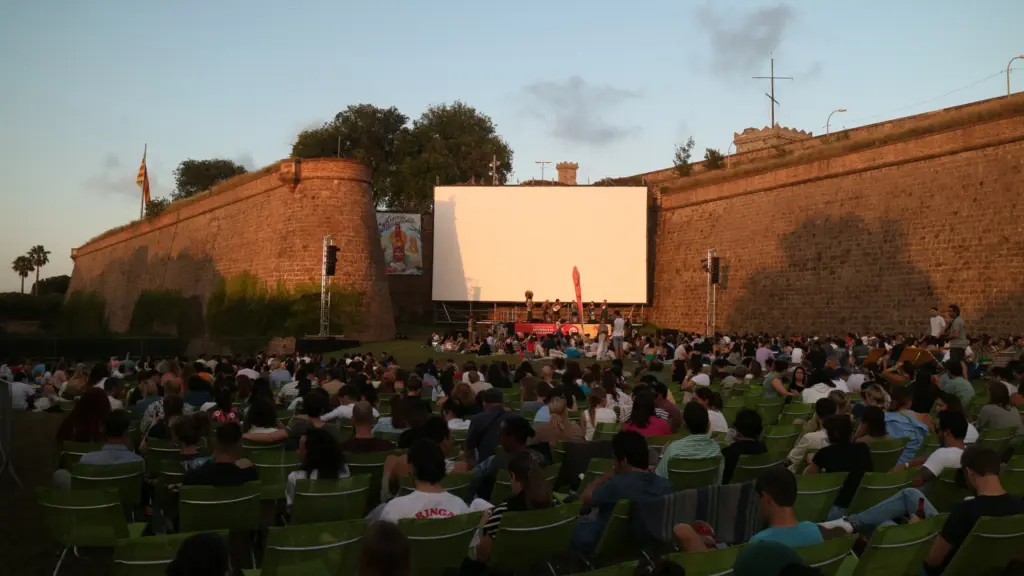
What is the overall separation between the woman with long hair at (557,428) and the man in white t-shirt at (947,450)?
2485 millimetres

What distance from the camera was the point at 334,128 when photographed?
2322 inches

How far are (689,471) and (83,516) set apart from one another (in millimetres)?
3521

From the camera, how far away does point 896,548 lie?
13.0 ft

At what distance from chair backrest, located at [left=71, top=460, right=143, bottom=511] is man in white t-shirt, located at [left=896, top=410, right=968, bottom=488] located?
483 cm

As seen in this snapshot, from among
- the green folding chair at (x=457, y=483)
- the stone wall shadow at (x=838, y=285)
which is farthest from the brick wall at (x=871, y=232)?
the green folding chair at (x=457, y=483)

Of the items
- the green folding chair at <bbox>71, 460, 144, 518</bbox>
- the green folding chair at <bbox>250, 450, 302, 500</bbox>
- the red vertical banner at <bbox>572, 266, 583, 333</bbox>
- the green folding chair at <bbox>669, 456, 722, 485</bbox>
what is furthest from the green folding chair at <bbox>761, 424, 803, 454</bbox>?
the red vertical banner at <bbox>572, 266, 583, 333</bbox>

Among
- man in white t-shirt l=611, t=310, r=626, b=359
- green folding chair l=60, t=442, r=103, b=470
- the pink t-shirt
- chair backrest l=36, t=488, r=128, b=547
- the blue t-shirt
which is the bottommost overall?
chair backrest l=36, t=488, r=128, b=547

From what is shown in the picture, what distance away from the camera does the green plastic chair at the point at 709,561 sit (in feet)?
11.1

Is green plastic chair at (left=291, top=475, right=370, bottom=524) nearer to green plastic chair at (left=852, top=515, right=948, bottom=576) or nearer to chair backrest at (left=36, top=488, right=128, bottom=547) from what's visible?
chair backrest at (left=36, top=488, right=128, bottom=547)

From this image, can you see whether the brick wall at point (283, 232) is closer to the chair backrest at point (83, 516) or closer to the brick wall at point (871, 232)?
the brick wall at point (871, 232)

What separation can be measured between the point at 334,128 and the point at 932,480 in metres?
56.3

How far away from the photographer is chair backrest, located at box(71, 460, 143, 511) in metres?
5.77

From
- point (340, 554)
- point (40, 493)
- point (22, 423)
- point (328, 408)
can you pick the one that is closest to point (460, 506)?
point (340, 554)

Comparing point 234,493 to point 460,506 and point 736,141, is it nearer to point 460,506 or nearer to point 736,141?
point 460,506
